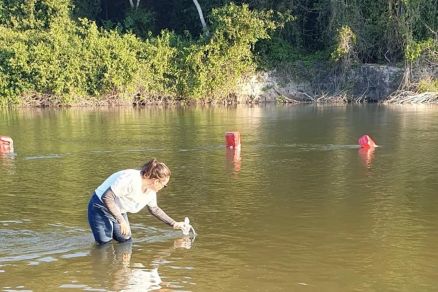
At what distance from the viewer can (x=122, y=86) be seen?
41.1 metres

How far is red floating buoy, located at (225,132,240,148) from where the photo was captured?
18766 millimetres

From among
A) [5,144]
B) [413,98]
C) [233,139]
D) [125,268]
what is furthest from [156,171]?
[413,98]

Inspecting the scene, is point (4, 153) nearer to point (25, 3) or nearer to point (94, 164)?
point (94, 164)

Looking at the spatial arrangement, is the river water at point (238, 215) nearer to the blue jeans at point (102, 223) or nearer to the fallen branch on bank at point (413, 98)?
the blue jeans at point (102, 223)

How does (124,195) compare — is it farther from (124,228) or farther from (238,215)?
(238,215)

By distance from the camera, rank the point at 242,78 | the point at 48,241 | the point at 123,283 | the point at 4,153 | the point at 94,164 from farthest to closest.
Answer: the point at 242,78, the point at 4,153, the point at 94,164, the point at 48,241, the point at 123,283

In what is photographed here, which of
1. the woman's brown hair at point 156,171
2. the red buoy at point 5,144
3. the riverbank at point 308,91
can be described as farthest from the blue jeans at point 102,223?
the riverbank at point 308,91

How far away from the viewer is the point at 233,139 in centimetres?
1884

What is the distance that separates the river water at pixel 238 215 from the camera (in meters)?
7.69

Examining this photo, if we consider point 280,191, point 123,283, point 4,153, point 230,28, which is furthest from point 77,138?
point 230,28

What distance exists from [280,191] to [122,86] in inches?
1159

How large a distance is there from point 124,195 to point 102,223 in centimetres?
62

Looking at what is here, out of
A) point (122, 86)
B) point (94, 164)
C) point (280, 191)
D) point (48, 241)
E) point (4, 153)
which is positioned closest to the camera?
point (48, 241)

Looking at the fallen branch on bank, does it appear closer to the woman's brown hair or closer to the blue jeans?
the blue jeans
